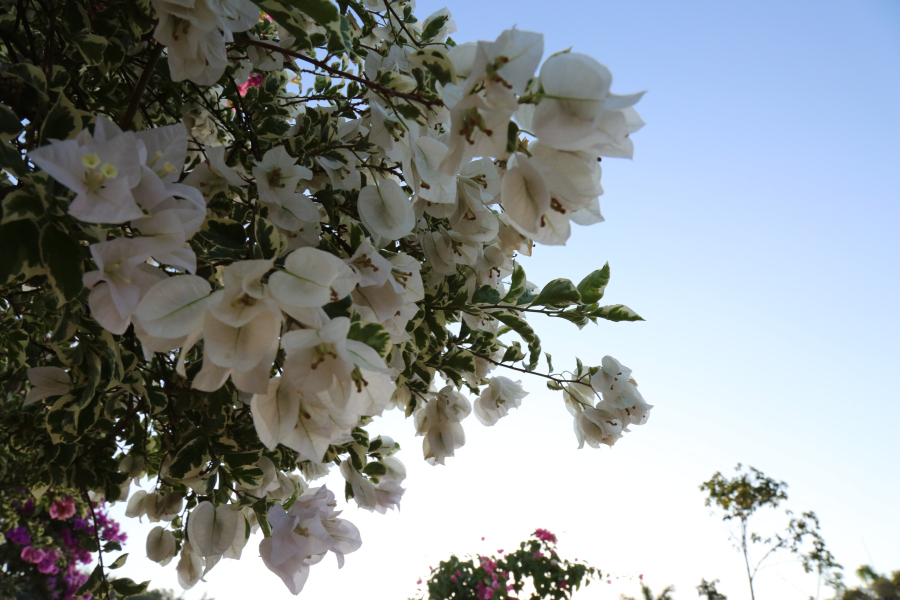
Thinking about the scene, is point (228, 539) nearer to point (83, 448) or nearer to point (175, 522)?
point (175, 522)

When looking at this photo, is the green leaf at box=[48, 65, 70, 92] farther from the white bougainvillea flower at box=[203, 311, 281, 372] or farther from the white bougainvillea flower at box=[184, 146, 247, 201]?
the white bougainvillea flower at box=[203, 311, 281, 372]

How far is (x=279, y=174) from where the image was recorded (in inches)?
42.7

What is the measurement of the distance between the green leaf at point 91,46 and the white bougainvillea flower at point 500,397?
3.96 ft

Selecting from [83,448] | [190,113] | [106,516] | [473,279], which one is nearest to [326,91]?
[190,113]

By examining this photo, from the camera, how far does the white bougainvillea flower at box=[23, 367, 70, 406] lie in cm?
116

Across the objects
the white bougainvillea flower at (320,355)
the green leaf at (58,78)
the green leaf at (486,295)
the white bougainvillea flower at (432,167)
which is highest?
the green leaf at (58,78)

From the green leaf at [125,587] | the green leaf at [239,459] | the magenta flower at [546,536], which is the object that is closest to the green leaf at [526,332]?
the green leaf at [239,459]

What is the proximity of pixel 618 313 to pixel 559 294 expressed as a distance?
0.15 m

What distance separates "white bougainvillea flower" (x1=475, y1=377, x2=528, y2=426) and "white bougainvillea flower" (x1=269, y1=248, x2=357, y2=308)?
42.2 inches

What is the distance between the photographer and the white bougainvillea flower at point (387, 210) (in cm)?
103

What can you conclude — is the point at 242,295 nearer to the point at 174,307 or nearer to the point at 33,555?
the point at 174,307

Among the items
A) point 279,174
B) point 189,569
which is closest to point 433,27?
point 279,174

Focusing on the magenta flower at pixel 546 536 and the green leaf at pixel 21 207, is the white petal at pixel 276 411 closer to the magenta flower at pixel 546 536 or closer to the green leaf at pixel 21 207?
the green leaf at pixel 21 207

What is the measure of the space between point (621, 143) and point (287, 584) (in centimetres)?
87
